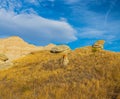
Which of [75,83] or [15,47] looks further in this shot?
[15,47]

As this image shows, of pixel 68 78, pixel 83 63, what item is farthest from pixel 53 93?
pixel 83 63

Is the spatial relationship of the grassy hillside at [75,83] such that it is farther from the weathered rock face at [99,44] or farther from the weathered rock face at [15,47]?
the weathered rock face at [15,47]

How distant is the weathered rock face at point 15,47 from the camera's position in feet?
336

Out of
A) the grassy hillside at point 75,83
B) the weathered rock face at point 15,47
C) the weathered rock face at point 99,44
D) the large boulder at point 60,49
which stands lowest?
the grassy hillside at point 75,83

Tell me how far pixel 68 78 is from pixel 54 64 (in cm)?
772

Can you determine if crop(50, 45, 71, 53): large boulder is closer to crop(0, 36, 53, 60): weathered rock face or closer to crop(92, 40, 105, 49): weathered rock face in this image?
crop(92, 40, 105, 49): weathered rock face

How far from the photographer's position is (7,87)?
78.2ft

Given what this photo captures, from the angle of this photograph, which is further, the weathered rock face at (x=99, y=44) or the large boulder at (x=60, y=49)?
the large boulder at (x=60, y=49)

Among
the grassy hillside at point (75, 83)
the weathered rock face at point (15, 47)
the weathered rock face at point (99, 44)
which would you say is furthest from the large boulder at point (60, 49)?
the weathered rock face at point (15, 47)

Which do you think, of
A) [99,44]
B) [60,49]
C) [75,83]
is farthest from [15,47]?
[75,83]

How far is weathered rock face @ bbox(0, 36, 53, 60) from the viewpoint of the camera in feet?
336

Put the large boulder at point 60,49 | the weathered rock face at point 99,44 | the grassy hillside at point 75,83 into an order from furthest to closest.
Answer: the large boulder at point 60,49, the weathered rock face at point 99,44, the grassy hillside at point 75,83

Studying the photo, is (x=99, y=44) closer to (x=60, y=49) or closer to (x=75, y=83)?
(x=60, y=49)

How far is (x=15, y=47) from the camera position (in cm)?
10650
